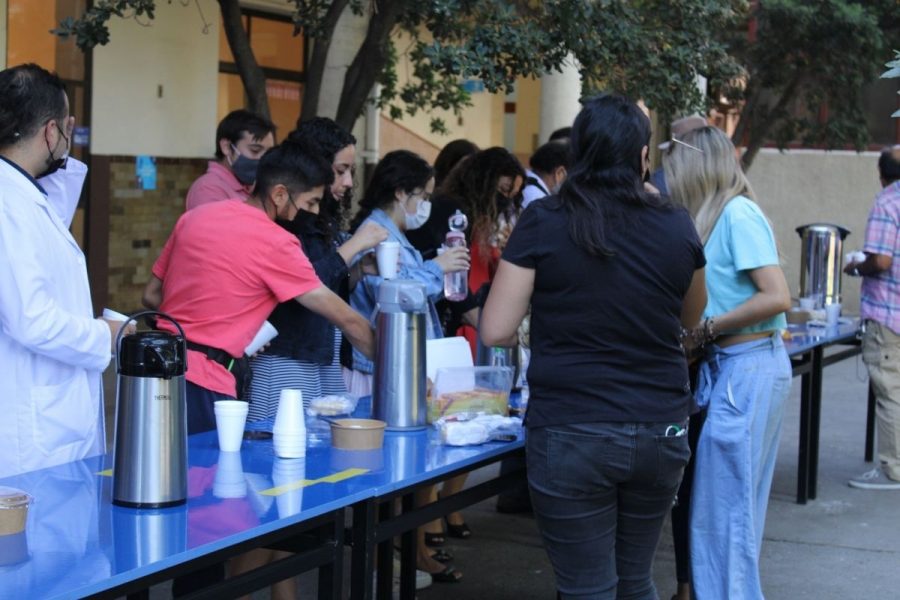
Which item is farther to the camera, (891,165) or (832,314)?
(832,314)

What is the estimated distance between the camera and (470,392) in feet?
14.5

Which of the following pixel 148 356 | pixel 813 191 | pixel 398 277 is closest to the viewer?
pixel 148 356

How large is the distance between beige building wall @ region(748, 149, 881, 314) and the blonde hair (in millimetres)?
12815

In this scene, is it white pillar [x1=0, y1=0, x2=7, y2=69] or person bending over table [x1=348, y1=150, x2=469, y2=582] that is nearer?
person bending over table [x1=348, y1=150, x2=469, y2=582]

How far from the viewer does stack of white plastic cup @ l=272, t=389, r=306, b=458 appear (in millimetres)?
3697

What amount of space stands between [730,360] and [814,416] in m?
3.01

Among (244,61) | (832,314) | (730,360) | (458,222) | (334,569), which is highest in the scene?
(244,61)

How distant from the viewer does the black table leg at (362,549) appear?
350cm

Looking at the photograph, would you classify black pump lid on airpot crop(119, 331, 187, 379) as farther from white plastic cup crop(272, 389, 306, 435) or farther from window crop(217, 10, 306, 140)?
window crop(217, 10, 306, 140)

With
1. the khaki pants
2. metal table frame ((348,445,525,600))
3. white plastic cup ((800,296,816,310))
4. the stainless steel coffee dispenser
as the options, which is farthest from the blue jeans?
the stainless steel coffee dispenser

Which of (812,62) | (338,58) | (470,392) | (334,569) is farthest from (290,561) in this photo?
(812,62)

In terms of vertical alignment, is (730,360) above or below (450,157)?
below

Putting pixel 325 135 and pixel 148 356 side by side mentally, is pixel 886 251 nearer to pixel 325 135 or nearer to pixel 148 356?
pixel 325 135

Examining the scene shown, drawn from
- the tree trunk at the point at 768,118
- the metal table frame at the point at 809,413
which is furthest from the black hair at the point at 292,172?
the tree trunk at the point at 768,118
